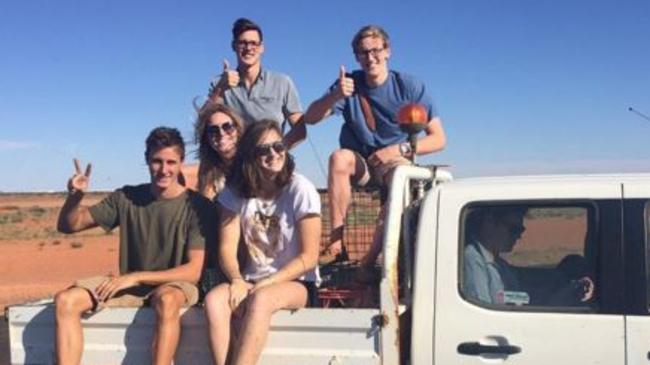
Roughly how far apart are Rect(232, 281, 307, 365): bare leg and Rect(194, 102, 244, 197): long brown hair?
1631 millimetres

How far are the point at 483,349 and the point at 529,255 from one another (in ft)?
1.72

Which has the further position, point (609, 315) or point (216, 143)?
point (216, 143)

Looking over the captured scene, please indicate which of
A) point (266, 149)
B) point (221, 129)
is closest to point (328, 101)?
point (221, 129)

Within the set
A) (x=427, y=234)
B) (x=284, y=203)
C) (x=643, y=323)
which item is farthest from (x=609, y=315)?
(x=284, y=203)

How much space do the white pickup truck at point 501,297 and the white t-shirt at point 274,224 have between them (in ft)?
1.62

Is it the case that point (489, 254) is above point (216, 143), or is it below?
below

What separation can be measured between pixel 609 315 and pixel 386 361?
3.09 ft

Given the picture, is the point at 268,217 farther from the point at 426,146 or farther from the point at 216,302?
the point at 426,146

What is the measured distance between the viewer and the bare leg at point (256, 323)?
11.6ft

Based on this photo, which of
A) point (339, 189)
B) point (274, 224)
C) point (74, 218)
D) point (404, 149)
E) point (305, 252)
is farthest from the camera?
point (404, 149)

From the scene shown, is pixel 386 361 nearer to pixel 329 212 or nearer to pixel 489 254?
pixel 489 254

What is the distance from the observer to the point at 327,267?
4.88 metres

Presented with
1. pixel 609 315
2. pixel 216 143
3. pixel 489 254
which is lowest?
pixel 609 315

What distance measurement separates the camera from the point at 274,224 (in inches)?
163
